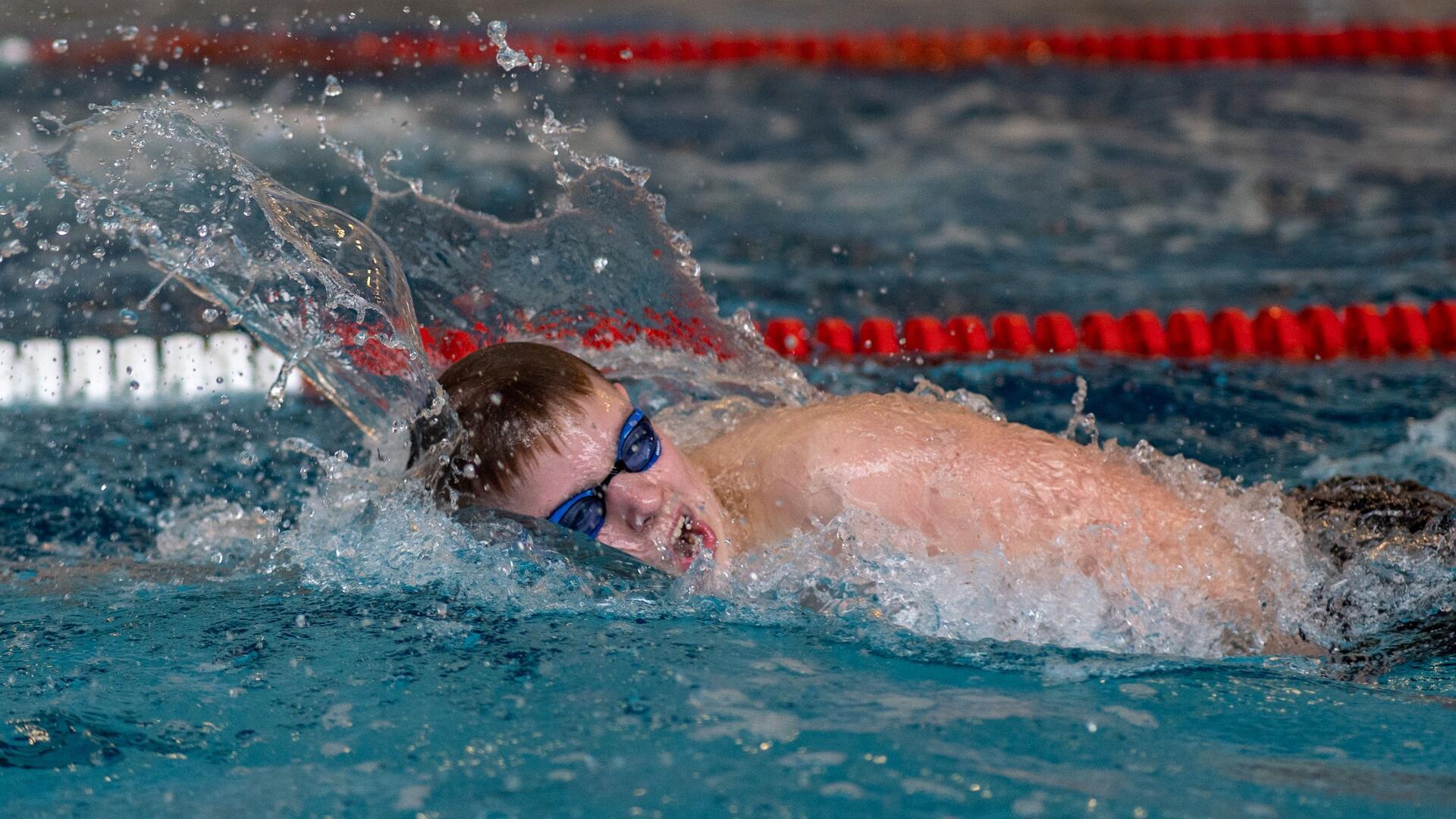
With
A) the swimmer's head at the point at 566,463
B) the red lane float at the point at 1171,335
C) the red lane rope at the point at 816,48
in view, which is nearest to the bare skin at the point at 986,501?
the swimmer's head at the point at 566,463

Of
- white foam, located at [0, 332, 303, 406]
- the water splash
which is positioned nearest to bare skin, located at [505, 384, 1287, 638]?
the water splash

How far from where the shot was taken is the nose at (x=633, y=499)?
6.29ft

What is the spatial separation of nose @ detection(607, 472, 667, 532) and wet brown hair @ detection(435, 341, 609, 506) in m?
0.11

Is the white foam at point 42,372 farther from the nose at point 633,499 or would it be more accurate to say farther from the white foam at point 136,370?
the nose at point 633,499

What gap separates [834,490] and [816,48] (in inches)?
196

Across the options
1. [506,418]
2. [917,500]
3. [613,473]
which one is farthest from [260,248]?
[917,500]

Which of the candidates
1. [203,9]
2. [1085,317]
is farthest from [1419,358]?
[203,9]

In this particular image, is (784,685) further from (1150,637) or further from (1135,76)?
(1135,76)

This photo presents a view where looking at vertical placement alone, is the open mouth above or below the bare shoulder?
below

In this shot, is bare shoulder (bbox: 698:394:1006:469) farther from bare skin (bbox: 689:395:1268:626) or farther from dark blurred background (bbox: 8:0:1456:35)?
dark blurred background (bbox: 8:0:1456:35)

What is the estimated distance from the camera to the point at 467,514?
6.35 feet

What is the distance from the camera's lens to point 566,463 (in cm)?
189

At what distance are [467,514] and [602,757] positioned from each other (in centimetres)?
56

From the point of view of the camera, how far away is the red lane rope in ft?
20.7
